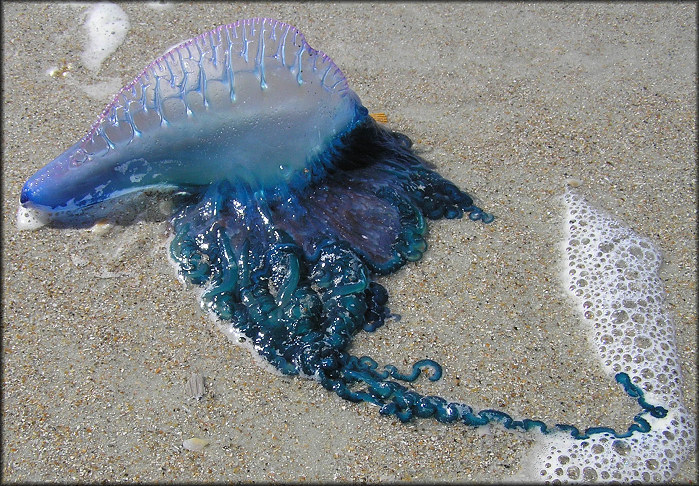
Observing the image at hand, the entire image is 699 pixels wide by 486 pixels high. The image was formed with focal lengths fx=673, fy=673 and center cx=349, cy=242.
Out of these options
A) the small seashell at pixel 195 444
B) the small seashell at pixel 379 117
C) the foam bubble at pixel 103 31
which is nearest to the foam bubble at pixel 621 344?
the small seashell at pixel 379 117

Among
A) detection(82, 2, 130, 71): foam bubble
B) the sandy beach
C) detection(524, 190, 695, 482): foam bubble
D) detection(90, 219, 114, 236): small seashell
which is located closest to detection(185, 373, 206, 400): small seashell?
the sandy beach

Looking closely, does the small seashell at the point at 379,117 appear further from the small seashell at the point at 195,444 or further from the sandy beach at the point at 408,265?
the small seashell at the point at 195,444

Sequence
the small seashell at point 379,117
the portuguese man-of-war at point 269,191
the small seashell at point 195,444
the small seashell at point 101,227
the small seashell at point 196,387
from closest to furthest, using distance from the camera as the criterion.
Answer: the small seashell at point 195,444, the small seashell at point 196,387, the portuguese man-of-war at point 269,191, the small seashell at point 101,227, the small seashell at point 379,117

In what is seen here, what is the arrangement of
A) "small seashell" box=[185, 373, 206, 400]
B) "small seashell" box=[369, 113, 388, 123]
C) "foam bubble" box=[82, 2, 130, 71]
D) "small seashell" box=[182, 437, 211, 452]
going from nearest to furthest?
"small seashell" box=[182, 437, 211, 452], "small seashell" box=[185, 373, 206, 400], "small seashell" box=[369, 113, 388, 123], "foam bubble" box=[82, 2, 130, 71]

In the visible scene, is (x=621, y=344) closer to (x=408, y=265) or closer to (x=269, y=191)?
(x=408, y=265)

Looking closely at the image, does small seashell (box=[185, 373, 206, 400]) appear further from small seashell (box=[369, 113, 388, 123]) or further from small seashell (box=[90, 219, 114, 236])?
small seashell (box=[369, 113, 388, 123])

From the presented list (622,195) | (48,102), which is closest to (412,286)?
(622,195)

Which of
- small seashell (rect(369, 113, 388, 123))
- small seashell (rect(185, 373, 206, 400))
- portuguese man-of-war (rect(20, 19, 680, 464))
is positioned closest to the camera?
small seashell (rect(185, 373, 206, 400))

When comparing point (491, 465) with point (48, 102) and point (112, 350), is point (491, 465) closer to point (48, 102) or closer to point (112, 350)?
point (112, 350)
